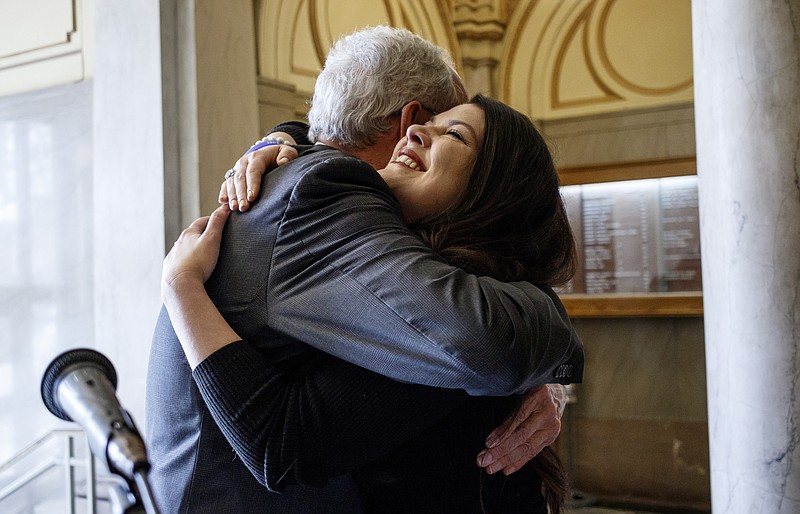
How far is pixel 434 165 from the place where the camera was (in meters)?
1.39

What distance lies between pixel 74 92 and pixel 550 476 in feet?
10.5

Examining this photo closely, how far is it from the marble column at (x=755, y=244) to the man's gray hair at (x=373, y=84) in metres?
1.34

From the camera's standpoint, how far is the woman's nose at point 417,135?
1438 millimetres

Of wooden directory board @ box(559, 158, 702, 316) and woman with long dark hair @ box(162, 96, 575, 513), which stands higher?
woman with long dark hair @ box(162, 96, 575, 513)

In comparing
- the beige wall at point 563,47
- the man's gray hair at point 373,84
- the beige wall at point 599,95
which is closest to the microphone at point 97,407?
the man's gray hair at point 373,84

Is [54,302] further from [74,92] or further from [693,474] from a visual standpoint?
[693,474]

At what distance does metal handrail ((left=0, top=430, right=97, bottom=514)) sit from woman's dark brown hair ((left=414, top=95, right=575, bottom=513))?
2.24m

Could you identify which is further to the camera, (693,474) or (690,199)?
(690,199)

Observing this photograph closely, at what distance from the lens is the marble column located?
2469 millimetres

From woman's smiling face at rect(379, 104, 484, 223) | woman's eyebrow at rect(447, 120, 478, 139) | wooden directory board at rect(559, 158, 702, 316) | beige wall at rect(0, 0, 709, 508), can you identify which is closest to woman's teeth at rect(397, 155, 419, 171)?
woman's smiling face at rect(379, 104, 484, 223)

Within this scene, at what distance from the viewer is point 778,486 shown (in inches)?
97.0

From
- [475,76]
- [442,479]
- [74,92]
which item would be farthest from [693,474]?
[442,479]

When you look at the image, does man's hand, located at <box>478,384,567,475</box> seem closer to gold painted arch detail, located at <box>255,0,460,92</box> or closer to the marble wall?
the marble wall

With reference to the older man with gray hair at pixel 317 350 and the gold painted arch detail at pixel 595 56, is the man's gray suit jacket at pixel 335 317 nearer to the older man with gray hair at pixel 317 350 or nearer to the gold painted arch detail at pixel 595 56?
the older man with gray hair at pixel 317 350
